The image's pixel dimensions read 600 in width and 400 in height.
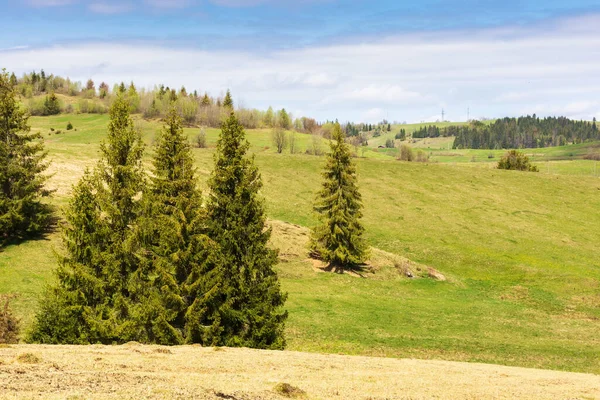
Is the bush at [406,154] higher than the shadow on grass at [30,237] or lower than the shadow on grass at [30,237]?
higher

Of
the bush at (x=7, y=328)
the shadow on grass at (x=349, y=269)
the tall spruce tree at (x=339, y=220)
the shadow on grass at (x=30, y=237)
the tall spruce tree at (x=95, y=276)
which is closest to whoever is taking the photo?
the bush at (x=7, y=328)

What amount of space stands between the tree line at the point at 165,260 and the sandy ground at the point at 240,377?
14.1 feet

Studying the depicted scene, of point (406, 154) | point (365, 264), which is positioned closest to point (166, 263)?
point (365, 264)

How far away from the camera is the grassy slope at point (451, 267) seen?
38938 mm

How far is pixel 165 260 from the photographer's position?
98.5 ft

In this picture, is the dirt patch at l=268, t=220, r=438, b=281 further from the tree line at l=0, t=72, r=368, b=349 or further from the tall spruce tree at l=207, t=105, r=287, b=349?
the tree line at l=0, t=72, r=368, b=349

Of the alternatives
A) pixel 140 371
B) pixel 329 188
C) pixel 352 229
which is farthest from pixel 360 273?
pixel 140 371

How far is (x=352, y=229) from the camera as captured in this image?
59312 mm

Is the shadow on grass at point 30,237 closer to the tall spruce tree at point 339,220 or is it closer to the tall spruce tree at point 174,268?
the tall spruce tree at point 174,268

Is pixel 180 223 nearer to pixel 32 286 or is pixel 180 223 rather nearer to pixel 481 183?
pixel 32 286

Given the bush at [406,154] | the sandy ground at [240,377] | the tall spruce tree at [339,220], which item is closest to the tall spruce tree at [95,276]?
the sandy ground at [240,377]

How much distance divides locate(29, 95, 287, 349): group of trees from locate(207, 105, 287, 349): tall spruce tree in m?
0.06

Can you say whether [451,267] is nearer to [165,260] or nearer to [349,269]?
[349,269]

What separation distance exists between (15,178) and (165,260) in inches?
1079
